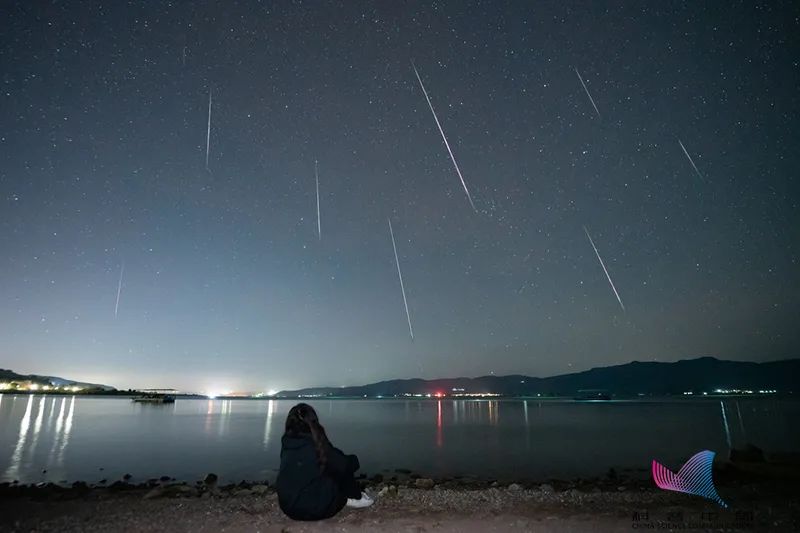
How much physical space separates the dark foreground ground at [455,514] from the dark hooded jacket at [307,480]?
2.97 ft

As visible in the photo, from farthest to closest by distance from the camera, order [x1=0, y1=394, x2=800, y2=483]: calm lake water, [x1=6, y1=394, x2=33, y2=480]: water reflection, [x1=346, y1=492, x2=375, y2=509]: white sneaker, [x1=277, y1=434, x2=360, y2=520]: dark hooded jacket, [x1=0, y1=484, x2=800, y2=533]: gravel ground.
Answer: [x1=0, y1=394, x2=800, y2=483]: calm lake water
[x1=6, y1=394, x2=33, y2=480]: water reflection
[x1=346, y1=492, x2=375, y2=509]: white sneaker
[x1=0, y1=484, x2=800, y2=533]: gravel ground
[x1=277, y1=434, x2=360, y2=520]: dark hooded jacket

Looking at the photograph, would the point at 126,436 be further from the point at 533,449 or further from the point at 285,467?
the point at 285,467

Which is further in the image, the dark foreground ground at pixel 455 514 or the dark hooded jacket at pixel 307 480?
the dark foreground ground at pixel 455 514

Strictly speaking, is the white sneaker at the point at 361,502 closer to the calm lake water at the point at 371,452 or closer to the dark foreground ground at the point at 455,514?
the dark foreground ground at the point at 455,514

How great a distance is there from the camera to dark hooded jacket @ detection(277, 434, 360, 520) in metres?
7.35

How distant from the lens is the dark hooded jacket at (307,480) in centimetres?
735

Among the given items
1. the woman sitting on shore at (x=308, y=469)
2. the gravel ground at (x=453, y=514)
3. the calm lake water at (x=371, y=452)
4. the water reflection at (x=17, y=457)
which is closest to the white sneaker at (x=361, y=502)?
the gravel ground at (x=453, y=514)

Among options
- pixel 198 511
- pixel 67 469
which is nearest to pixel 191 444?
pixel 67 469

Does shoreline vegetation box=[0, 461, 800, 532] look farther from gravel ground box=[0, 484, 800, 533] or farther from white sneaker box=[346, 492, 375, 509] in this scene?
white sneaker box=[346, 492, 375, 509]

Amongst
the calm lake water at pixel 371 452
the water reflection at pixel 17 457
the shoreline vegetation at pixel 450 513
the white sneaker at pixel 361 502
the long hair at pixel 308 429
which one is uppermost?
the long hair at pixel 308 429

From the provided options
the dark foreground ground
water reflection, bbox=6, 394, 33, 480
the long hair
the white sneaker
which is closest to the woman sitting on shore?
the long hair

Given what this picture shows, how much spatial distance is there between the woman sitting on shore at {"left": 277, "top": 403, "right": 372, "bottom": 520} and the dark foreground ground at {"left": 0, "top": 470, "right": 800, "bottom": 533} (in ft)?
3.15

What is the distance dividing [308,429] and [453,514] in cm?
459

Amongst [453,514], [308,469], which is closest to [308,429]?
[308,469]
